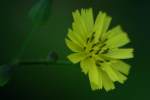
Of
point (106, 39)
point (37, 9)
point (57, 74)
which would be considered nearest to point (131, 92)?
point (57, 74)

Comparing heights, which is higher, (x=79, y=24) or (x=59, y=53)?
(x=59, y=53)

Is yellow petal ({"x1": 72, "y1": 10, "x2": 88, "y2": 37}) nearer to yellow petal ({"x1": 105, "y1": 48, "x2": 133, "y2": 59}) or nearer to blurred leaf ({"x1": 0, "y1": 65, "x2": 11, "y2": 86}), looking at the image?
yellow petal ({"x1": 105, "y1": 48, "x2": 133, "y2": 59})

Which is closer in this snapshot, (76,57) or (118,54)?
(76,57)

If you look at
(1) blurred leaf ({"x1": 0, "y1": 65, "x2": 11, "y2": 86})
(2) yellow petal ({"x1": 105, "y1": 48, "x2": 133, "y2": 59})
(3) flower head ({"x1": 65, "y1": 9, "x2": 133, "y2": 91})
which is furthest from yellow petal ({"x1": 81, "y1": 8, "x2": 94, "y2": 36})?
(1) blurred leaf ({"x1": 0, "y1": 65, "x2": 11, "y2": 86})

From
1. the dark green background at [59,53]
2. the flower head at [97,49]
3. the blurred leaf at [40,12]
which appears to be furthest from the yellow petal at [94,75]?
the dark green background at [59,53]

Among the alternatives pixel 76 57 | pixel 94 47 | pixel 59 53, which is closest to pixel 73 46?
pixel 76 57

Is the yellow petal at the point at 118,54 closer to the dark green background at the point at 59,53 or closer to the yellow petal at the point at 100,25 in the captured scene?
the yellow petal at the point at 100,25

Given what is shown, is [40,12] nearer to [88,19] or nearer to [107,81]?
[88,19]
